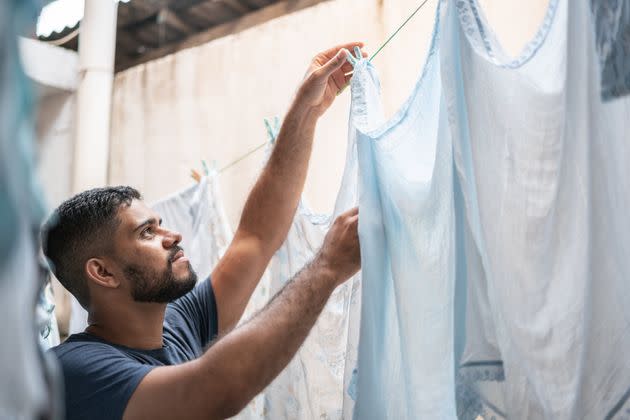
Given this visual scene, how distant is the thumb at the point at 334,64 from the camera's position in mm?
1386

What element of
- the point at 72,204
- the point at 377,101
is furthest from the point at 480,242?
the point at 72,204

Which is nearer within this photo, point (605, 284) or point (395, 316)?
point (605, 284)

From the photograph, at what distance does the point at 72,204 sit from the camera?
144 centimetres

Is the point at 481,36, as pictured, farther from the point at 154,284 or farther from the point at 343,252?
the point at 154,284

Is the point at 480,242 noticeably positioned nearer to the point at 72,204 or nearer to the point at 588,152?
the point at 588,152

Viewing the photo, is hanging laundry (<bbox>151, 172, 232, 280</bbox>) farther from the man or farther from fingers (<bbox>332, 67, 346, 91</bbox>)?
fingers (<bbox>332, 67, 346, 91</bbox>)

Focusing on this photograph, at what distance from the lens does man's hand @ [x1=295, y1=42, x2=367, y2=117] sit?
1421 mm

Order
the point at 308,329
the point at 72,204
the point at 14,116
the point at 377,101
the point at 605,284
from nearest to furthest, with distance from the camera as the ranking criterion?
the point at 14,116 → the point at 605,284 → the point at 308,329 → the point at 377,101 → the point at 72,204

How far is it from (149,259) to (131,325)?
14cm

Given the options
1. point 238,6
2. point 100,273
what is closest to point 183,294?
point 100,273

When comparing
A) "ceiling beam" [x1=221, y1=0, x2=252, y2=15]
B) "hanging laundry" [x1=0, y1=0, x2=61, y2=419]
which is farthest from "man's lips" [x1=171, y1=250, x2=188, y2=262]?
"ceiling beam" [x1=221, y1=0, x2=252, y2=15]

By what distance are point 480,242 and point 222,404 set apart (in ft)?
1.65

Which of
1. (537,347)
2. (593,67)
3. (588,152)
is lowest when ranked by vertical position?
(537,347)

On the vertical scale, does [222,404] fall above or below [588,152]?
below
